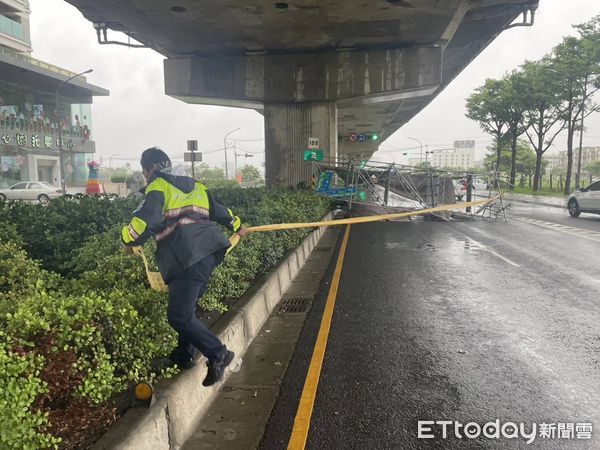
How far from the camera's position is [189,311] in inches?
131

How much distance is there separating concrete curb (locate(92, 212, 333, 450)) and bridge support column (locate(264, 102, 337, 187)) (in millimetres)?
14791

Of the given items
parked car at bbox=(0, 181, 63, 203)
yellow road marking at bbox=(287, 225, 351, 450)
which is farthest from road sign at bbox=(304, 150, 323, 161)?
parked car at bbox=(0, 181, 63, 203)

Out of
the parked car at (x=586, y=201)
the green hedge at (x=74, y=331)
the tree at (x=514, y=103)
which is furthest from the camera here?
the tree at (x=514, y=103)

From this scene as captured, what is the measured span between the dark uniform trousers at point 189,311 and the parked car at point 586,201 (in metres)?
18.3

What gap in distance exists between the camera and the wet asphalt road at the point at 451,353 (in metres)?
3.26

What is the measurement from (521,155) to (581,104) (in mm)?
33786

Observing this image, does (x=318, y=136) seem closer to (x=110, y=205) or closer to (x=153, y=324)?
(x=110, y=205)

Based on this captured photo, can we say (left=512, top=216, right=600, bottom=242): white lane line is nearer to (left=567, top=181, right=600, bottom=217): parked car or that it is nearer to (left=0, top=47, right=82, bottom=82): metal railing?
(left=567, top=181, right=600, bottom=217): parked car

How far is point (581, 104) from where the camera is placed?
113 ft

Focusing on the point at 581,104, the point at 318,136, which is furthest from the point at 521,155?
the point at 318,136

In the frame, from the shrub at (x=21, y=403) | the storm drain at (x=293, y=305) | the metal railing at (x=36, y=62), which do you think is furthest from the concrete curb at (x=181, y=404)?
the metal railing at (x=36, y=62)

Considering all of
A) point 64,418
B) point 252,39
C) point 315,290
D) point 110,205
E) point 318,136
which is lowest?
point 315,290

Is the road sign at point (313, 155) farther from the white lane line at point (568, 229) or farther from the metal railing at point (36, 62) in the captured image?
the metal railing at point (36, 62)

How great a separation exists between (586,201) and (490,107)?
31.5m
